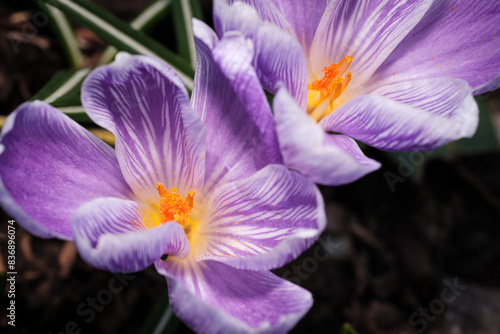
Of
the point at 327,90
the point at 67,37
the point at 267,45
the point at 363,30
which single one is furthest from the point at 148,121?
the point at 67,37

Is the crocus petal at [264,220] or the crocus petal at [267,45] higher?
the crocus petal at [267,45]

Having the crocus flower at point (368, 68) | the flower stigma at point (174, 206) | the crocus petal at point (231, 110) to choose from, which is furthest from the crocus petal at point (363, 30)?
the flower stigma at point (174, 206)

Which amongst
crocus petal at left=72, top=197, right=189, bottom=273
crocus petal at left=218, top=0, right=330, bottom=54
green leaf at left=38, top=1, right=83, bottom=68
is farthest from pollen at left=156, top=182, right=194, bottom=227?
green leaf at left=38, top=1, right=83, bottom=68

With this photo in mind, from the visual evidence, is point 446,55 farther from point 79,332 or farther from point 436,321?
point 79,332

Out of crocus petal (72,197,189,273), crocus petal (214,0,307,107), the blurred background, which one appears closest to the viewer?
crocus petal (72,197,189,273)

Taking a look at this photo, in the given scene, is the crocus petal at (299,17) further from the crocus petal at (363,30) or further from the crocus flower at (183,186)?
the crocus flower at (183,186)

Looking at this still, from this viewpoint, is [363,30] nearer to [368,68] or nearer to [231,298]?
Result: [368,68]

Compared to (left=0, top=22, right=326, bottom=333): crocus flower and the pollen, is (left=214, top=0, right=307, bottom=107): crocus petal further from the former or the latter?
the pollen
